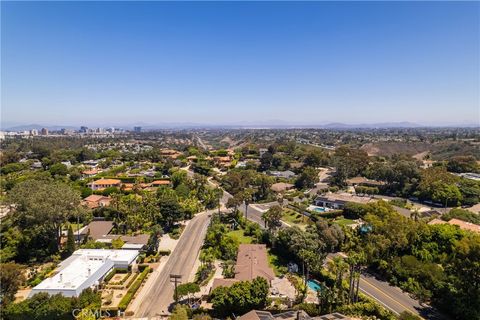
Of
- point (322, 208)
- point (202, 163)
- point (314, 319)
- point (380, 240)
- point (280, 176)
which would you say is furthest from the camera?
point (202, 163)

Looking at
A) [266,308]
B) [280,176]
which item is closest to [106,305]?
[266,308]

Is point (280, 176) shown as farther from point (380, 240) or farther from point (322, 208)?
point (380, 240)

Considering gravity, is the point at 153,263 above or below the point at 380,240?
below

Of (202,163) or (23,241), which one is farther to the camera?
(202,163)

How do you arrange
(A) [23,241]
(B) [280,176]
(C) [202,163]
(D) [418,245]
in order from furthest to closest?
(C) [202,163]
(B) [280,176]
(A) [23,241]
(D) [418,245]

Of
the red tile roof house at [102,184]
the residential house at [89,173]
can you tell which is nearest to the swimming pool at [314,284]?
the red tile roof house at [102,184]

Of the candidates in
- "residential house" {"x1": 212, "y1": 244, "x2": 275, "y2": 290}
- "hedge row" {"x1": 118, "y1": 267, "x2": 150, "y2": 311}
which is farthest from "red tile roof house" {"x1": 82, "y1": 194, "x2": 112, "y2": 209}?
"residential house" {"x1": 212, "y1": 244, "x2": 275, "y2": 290}

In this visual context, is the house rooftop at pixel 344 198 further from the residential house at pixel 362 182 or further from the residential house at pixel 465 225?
the residential house at pixel 362 182
